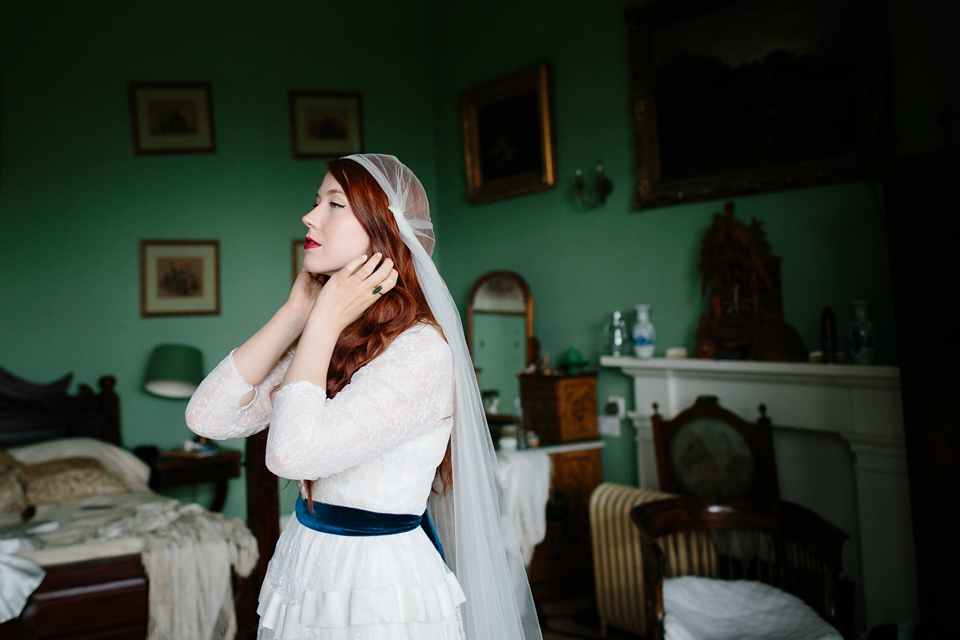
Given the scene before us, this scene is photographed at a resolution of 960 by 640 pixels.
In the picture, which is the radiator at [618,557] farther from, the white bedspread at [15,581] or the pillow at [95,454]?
the pillow at [95,454]

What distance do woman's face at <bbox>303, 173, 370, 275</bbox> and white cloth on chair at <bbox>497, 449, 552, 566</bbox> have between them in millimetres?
2399

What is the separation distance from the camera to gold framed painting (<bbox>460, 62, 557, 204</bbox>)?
458 centimetres

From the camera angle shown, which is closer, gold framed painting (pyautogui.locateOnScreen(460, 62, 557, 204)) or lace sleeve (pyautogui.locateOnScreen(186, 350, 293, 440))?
lace sleeve (pyautogui.locateOnScreen(186, 350, 293, 440))

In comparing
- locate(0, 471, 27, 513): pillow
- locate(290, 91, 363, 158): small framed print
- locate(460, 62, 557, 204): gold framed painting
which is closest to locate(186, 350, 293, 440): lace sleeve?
locate(0, 471, 27, 513): pillow

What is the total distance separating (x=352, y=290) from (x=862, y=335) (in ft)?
7.76

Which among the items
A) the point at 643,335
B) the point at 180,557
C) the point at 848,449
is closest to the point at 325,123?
the point at 643,335

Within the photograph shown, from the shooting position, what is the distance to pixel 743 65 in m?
3.44

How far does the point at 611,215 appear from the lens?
420cm

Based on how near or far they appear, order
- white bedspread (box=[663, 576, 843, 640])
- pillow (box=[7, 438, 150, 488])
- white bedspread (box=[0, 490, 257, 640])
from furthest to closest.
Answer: pillow (box=[7, 438, 150, 488]), white bedspread (box=[0, 490, 257, 640]), white bedspread (box=[663, 576, 843, 640])

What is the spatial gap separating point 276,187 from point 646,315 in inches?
119

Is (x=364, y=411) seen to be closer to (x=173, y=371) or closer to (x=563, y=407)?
(x=563, y=407)

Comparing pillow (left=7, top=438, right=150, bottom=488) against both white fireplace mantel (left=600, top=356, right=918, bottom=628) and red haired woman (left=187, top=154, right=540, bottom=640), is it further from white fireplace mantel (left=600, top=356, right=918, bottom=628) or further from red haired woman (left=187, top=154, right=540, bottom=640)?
white fireplace mantel (left=600, top=356, right=918, bottom=628)

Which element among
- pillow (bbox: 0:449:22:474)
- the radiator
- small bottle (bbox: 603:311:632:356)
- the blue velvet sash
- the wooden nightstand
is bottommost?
the radiator

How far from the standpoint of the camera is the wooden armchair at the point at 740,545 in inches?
96.1
